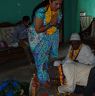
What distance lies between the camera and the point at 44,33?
4613 mm

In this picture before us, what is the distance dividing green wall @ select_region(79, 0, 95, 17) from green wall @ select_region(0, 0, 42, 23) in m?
2.71

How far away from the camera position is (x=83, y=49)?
5.24 metres

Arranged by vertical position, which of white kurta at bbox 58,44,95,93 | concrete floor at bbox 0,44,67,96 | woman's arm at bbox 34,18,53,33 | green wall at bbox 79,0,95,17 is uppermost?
woman's arm at bbox 34,18,53,33

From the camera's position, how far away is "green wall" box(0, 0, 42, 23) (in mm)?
8867

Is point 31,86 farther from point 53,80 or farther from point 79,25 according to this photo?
point 79,25

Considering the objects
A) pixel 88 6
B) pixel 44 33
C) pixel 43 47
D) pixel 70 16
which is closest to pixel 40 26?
pixel 44 33

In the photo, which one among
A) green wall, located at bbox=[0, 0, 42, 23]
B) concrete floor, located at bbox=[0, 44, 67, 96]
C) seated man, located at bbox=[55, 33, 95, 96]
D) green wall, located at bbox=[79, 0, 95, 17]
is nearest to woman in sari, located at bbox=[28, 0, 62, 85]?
seated man, located at bbox=[55, 33, 95, 96]

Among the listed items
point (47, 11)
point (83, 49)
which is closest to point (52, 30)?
point (47, 11)

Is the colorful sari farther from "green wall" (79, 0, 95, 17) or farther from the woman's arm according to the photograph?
"green wall" (79, 0, 95, 17)

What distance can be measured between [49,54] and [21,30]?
382cm

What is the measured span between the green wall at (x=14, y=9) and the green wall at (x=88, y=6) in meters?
2.71

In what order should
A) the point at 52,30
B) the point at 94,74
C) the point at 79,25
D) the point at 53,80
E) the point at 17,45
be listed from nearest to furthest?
the point at 94,74 → the point at 52,30 → the point at 53,80 → the point at 17,45 → the point at 79,25

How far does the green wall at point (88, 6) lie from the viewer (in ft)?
39.1

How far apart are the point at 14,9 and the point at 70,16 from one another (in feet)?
7.64
